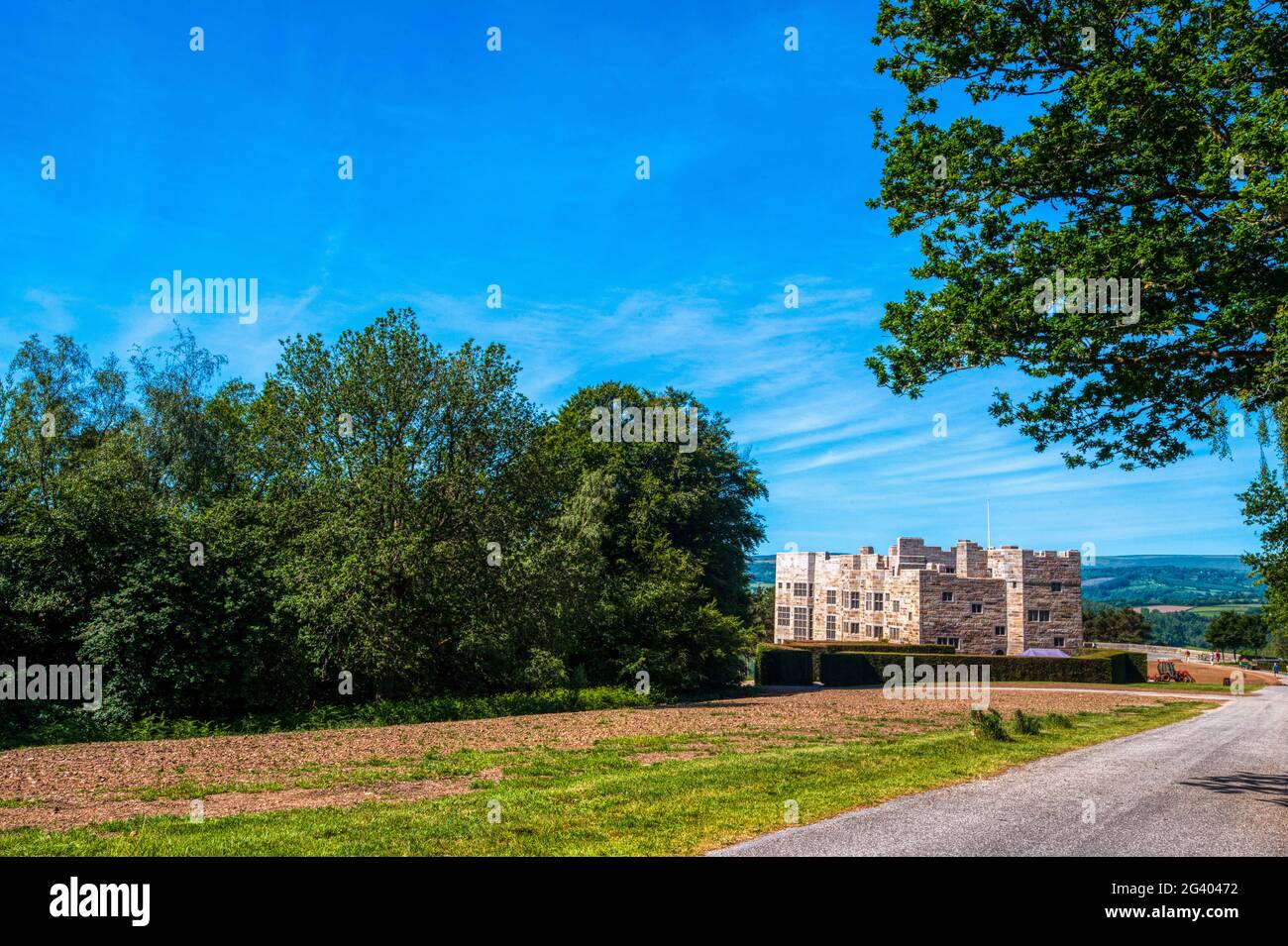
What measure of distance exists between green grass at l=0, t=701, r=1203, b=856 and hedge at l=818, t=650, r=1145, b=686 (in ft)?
110

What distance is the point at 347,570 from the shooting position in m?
24.8

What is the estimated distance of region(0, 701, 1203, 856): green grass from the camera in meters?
9.25

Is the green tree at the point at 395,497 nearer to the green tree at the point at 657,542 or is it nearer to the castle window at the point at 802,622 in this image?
the green tree at the point at 657,542

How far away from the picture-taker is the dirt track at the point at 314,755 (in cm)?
1226

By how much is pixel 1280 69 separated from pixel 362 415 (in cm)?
2503

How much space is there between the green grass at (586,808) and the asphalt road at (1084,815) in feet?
2.16

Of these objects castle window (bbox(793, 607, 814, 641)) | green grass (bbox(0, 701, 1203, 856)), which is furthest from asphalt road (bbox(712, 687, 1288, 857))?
castle window (bbox(793, 607, 814, 641))

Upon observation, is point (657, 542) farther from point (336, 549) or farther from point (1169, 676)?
point (1169, 676)

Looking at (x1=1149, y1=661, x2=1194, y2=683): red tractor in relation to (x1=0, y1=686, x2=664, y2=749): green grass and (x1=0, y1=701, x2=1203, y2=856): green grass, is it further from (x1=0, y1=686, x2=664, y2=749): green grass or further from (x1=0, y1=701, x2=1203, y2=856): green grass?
(x1=0, y1=701, x2=1203, y2=856): green grass

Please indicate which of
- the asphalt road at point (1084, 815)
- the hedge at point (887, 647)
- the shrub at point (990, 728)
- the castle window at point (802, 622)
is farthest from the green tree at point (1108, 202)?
the castle window at point (802, 622)

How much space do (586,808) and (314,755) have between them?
8439 mm

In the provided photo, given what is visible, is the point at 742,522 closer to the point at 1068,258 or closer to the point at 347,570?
the point at 347,570

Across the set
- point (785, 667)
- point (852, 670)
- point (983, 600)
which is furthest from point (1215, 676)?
point (785, 667)
